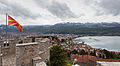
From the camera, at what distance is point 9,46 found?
6.71 metres

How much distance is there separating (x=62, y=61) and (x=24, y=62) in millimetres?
7077

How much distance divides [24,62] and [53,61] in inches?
246

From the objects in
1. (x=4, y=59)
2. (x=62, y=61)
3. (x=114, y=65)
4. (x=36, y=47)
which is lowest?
(x=62, y=61)

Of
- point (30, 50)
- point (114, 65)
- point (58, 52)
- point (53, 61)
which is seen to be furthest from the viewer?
point (58, 52)

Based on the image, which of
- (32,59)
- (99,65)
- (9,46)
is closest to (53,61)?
(9,46)

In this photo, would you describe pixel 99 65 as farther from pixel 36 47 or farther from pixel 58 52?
pixel 58 52

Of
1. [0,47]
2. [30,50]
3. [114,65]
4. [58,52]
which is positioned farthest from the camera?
[58,52]

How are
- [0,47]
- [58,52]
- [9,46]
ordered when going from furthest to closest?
[58,52], [9,46], [0,47]

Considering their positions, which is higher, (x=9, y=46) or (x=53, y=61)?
(x=9, y=46)

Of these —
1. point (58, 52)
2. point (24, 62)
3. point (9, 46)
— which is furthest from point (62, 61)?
point (24, 62)

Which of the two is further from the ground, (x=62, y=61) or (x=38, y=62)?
(x=38, y=62)

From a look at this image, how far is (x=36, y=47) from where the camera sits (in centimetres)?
466

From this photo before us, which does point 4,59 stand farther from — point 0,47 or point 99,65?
point 99,65

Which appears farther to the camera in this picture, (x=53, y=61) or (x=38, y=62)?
(x=53, y=61)
